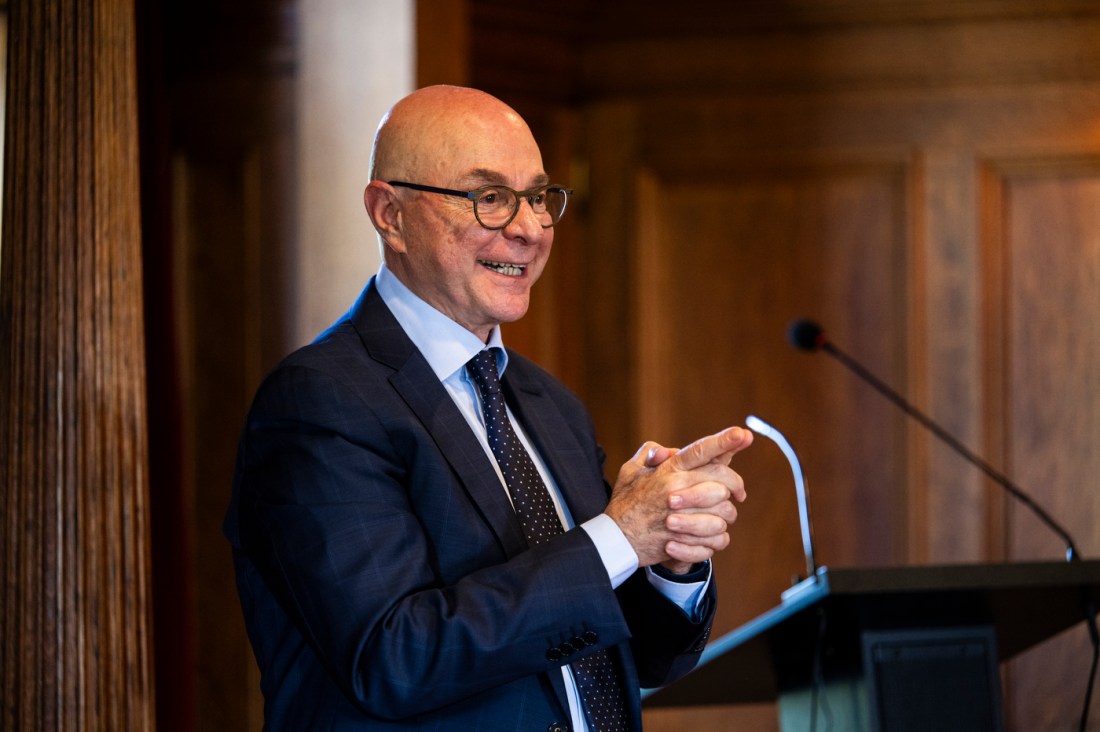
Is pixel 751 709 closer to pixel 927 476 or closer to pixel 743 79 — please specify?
pixel 927 476

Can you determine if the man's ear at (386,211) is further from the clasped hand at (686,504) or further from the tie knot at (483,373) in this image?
the clasped hand at (686,504)

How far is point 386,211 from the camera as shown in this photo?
1.96m

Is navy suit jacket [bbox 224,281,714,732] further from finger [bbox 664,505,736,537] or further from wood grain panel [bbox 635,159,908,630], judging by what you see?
wood grain panel [bbox 635,159,908,630]

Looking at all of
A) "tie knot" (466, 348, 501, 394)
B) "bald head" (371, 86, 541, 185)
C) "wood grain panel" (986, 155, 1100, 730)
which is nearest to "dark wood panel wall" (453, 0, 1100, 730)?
"wood grain panel" (986, 155, 1100, 730)

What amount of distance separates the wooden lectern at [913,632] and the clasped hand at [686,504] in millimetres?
635

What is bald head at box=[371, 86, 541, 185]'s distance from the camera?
74.2 inches

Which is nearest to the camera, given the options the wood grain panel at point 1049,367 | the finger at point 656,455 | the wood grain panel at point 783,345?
the finger at point 656,455

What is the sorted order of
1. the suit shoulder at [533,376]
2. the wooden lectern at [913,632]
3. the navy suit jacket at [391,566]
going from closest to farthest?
the navy suit jacket at [391,566] < the suit shoulder at [533,376] < the wooden lectern at [913,632]

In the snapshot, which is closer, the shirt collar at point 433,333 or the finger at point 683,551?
the finger at point 683,551

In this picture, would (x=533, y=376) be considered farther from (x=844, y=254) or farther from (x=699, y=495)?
(x=844, y=254)

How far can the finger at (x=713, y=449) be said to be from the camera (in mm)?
1612

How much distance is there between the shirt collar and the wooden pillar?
547 mm

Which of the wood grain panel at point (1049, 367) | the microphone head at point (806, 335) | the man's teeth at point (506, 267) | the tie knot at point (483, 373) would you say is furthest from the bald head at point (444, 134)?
the wood grain panel at point (1049, 367)

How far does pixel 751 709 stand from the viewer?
167 inches
